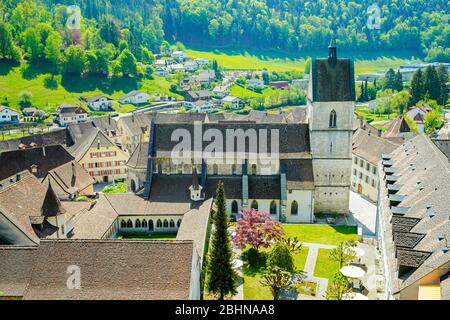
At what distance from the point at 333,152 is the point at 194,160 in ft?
60.8

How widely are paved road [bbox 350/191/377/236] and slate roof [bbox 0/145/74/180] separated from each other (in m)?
44.2

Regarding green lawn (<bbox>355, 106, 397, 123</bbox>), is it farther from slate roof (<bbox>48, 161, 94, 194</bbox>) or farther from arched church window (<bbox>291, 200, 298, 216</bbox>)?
slate roof (<bbox>48, 161, 94, 194</bbox>)

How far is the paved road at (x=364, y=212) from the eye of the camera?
58594 millimetres

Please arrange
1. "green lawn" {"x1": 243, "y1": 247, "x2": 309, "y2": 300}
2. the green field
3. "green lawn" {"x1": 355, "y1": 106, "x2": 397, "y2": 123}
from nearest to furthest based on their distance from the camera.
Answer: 1. "green lawn" {"x1": 243, "y1": 247, "x2": 309, "y2": 300}
2. "green lawn" {"x1": 355, "y1": 106, "x2": 397, "y2": 123}
3. the green field

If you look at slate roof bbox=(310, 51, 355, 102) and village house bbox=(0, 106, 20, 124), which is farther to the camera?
village house bbox=(0, 106, 20, 124)

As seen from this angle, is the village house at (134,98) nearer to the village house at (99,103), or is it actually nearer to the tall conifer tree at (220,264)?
the village house at (99,103)

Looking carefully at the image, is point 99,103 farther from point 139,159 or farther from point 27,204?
point 27,204

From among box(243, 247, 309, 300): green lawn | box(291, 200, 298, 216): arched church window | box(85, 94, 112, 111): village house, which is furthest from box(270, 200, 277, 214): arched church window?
box(85, 94, 112, 111): village house

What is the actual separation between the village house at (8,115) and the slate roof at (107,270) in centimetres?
10286

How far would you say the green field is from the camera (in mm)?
146875

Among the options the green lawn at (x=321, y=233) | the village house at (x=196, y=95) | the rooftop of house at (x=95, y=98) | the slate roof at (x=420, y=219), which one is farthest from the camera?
the village house at (x=196, y=95)

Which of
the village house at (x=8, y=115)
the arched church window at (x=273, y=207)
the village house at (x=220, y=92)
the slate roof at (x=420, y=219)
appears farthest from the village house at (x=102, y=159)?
the village house at (x=220, y=92)
